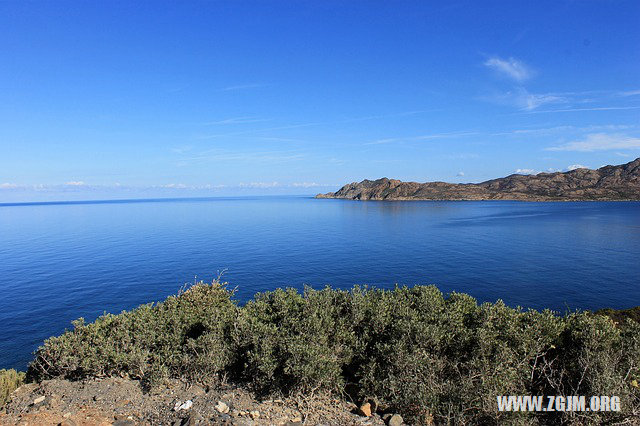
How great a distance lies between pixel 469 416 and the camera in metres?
10.1

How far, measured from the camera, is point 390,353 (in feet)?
39.1

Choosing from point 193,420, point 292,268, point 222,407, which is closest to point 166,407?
point 193,420

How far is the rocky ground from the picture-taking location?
1021cm

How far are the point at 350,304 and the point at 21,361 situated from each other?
26.0 m

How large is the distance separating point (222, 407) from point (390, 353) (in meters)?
5.99

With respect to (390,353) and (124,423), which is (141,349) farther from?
(390,353)

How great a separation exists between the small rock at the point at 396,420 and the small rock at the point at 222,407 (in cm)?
531

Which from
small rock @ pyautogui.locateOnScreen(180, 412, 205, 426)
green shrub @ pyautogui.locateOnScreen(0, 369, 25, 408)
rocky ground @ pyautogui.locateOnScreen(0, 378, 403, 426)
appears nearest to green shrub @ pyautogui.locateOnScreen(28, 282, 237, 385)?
rocky ground @ pyautogui.locateOnScreen(0, 378, 403, 426)

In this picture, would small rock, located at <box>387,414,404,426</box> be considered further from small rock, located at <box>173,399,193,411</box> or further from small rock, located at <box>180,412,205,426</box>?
small rock, located at <box>173,399,193,411</box>

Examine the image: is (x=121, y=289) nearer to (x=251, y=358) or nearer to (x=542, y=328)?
(x=251, y=358)

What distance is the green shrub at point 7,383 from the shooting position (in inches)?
452

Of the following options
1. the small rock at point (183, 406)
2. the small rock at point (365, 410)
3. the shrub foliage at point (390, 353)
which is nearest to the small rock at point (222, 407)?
the small rock at point (183, 406)

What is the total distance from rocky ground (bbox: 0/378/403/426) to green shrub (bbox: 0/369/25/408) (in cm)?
26

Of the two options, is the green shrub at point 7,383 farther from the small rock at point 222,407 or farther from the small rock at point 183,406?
the small rock at point 222,407
